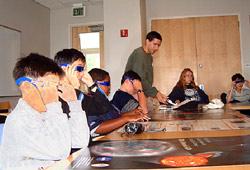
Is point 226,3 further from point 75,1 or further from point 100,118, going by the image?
point 100,118

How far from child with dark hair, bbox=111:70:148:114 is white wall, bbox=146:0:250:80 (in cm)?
270

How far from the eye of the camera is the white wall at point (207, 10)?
4609 millimetres

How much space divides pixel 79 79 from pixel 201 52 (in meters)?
3.89

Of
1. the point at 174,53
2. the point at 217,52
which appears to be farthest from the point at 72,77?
the point at 217,52

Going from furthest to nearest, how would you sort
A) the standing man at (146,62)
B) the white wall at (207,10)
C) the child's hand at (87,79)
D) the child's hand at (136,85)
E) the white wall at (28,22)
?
the white wall at (207,10)
the white wall at (28,22)
the standing man at (146,62)
the child's hand at (136,85)
the child's hand at (87,79)

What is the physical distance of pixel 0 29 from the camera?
396cm

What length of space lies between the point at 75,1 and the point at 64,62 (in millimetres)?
4032

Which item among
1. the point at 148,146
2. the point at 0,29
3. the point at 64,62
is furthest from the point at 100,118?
the point at 0,29

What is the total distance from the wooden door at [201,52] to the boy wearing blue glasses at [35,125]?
3932mm

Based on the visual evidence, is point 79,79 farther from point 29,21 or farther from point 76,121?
point 29,21

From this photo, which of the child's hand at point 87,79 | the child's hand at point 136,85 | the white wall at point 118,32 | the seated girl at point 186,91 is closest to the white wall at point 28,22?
the white wall at point 118,32

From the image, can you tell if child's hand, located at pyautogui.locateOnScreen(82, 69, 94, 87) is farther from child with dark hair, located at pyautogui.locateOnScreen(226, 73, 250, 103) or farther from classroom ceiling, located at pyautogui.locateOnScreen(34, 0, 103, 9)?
classroom ceiling, located at pyautogui.locateOnScreen(34, 0, 103, 9)

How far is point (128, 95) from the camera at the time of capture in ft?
7.41

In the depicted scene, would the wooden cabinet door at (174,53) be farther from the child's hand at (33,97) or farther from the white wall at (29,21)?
the child's hand at (33,97)
